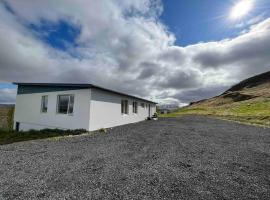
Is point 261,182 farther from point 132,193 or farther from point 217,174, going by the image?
point 132,193

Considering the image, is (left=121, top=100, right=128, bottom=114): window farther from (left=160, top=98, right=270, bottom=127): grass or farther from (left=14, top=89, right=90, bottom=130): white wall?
(left=160, top=98, right=270, bottom=127): grass

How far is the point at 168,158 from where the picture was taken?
233 inches

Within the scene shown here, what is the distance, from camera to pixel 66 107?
1305cm

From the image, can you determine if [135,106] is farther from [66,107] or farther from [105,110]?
[66,107]

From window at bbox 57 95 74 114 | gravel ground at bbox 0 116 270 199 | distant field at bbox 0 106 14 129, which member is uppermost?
window at bbox 57 95 74 114

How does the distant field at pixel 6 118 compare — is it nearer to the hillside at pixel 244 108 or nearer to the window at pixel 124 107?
the window at pixel 124 107

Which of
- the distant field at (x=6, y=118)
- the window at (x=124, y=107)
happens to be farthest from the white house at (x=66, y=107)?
the window at (x=124, y=107)

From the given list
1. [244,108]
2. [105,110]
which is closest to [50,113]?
[105,110]

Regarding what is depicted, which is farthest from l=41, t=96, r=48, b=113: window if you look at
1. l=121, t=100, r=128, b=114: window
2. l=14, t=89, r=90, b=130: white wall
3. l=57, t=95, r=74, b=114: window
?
l=121, t=100, r=128, b=114: window

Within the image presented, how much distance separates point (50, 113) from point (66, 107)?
1.54 m

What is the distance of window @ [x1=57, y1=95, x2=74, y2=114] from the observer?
12.9 metres

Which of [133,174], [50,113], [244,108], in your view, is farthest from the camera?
[244,108]

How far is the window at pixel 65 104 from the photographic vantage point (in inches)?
506

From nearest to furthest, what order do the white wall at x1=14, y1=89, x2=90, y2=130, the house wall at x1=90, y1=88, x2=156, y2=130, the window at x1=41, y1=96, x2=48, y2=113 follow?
the white wall at x1=14, y1=89, x2=90, y2=130, the house wall at x1=90, y1=88, x2=156, y2=130, the window at x1=41, y1=96, x2=48, y2=113
